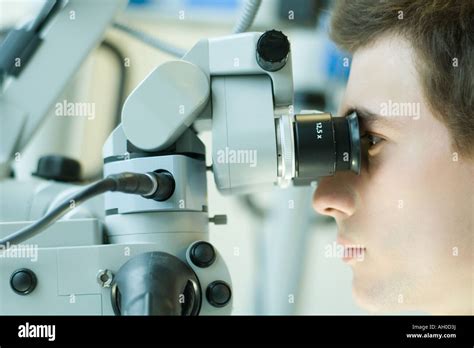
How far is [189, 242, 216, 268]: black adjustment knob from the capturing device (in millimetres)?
770

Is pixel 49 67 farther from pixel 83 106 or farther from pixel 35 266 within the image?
pixel 83 106

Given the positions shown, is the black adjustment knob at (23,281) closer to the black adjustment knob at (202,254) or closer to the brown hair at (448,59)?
the black adjustment knob at (202,254)

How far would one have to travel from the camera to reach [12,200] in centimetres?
95

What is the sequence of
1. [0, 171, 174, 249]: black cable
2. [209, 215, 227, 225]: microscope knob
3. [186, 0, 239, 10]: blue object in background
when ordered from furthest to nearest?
[186, 0, 239, 10]: blue object in background → [209, 215, 227, 225]: microscope knob → [0, 171, 174, 249]: black cable

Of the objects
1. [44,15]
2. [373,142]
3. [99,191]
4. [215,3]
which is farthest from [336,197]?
[215,3]

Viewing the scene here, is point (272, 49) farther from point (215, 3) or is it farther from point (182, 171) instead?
point (215, 3)

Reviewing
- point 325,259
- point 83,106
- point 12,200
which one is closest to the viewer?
point 12,200

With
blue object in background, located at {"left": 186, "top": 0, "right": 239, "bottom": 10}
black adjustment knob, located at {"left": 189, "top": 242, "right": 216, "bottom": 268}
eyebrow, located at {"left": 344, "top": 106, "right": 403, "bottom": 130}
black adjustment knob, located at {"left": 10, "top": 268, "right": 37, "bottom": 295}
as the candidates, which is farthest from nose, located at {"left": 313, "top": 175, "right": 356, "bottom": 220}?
blue object in background, located at {"left": 186, "top": 0, "right": 239, "bottom": 10}

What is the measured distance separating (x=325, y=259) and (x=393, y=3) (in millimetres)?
994

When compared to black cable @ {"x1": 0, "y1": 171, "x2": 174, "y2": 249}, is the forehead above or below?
above

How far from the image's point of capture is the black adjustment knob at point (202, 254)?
2.52ft

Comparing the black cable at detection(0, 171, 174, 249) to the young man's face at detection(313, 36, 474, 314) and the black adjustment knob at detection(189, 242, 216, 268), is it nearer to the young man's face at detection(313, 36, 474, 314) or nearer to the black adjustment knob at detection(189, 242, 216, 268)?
the black adjustment knob at detection(189, 242, 216, 268)

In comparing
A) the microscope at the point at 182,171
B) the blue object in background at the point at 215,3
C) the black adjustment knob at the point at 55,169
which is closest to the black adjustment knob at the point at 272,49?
the microscope at the point at 182,171
